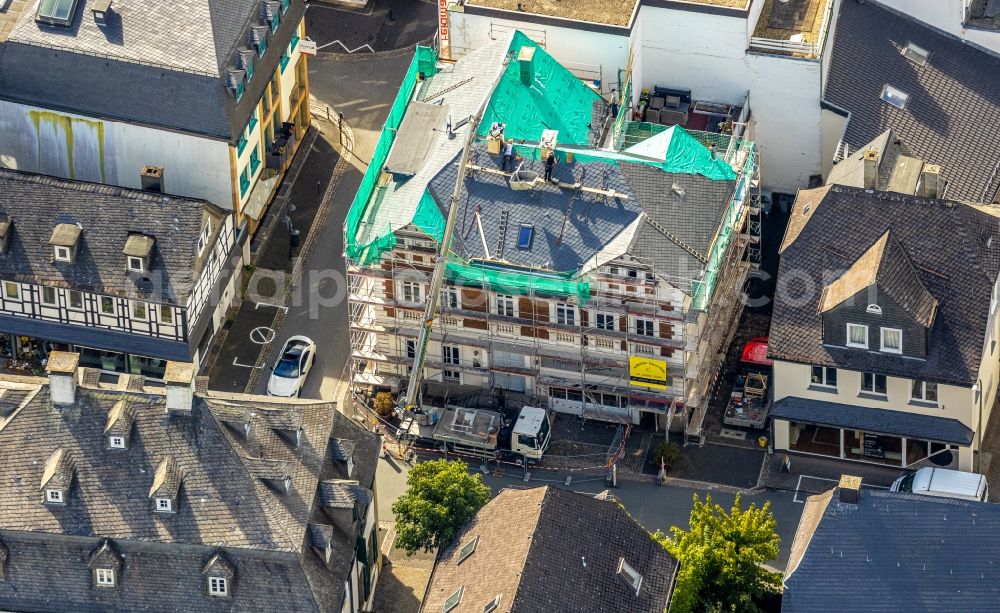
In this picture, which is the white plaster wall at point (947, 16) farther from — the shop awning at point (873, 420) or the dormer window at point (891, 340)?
the shop awning at point (873, 420)

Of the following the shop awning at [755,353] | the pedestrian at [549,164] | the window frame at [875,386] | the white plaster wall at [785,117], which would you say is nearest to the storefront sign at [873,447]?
the window frame at [875,386]

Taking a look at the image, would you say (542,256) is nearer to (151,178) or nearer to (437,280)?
(437,280)

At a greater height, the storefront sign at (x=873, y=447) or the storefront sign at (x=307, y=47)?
the storefront sign at (x=307, y=47)

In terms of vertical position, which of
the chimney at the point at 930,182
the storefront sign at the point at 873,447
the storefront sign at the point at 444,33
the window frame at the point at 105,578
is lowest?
the window frame at the point at 105,578

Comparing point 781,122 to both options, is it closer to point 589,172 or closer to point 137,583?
point 589,172

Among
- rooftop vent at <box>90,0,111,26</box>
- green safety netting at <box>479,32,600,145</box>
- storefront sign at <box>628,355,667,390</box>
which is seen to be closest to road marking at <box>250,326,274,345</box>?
green safety netting at <box>479,32,600,145</box>

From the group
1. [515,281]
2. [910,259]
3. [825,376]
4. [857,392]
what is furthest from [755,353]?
[515,281]

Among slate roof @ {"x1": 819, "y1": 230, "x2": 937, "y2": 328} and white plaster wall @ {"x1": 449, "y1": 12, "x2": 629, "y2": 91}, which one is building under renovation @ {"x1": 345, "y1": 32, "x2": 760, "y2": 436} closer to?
white plaster wall @ {"x1": 449, "y1": 12, "x2": 629, "y2": 91}
